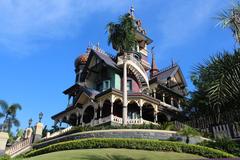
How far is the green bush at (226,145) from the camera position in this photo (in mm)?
19705

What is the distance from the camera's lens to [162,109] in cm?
3659

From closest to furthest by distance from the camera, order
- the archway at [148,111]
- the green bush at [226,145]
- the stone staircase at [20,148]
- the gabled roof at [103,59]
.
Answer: the green bush at [226,145] → the stone staircase at [20,148] → the archway at [148,111] → the gabled roof at [103,59]

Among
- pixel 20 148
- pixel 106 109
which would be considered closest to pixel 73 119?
pixel 106 109

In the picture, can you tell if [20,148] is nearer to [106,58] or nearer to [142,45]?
[106,58]

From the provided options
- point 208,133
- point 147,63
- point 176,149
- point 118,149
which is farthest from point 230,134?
point 147,63

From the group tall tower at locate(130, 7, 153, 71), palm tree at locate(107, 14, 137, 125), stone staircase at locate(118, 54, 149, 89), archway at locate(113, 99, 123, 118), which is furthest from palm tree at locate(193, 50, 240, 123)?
tall tower at locate(130, 7, 153, 71)

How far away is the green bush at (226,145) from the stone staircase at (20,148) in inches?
751

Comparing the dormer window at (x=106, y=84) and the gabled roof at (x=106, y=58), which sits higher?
the gabled roof at (x=106, y=58)

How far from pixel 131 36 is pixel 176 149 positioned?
15.4 meters

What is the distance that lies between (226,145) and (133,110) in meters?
16.1

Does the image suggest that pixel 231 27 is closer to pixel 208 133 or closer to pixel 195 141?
pixel 195 141

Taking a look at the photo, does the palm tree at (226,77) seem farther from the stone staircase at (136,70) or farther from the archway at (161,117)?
the archway at (161,117)

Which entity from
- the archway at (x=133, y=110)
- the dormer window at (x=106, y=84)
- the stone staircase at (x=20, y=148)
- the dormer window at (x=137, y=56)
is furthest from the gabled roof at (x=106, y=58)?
the stone staircase at (x=20, y=148)

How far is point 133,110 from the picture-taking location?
35.1 m
